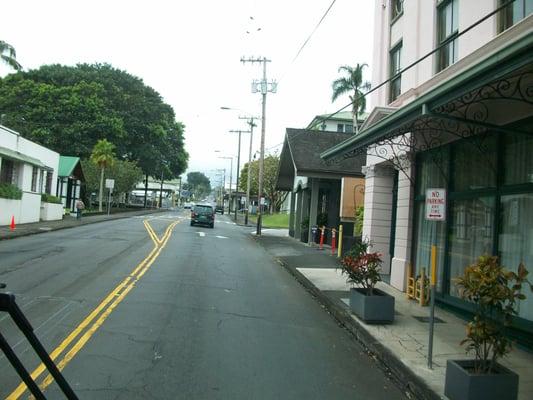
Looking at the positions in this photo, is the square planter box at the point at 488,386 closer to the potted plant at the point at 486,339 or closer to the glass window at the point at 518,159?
the potted plant at the point at 486,339

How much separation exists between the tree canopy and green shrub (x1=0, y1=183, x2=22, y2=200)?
27284 mm

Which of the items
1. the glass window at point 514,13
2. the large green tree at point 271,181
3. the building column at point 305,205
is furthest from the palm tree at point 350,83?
the glass window at point 514,13

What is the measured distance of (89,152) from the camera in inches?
2173

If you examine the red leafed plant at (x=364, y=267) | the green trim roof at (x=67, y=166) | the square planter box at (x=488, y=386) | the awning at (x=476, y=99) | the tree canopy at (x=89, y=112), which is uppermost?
the tree canopy at (x=89, y=112)

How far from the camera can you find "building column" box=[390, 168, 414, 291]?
1321 centimetres

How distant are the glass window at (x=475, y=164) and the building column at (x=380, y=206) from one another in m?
4.26

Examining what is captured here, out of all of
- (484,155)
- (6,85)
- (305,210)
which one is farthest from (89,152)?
(484,155)

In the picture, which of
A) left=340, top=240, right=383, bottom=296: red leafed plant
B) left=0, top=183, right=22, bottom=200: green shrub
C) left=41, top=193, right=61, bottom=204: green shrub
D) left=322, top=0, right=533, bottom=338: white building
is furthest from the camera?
left=41, top=193, right=61, bottom=204: green shrub

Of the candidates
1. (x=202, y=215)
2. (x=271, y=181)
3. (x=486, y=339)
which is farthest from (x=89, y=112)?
(x=486, y=339)

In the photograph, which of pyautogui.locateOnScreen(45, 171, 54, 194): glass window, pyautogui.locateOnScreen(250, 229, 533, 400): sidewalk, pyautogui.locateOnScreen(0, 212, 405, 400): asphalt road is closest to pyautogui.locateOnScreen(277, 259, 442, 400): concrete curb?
pyautogui.locateOnScreen(250, 229, 533, 400): sidewalk

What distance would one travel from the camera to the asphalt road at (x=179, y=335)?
5.93m

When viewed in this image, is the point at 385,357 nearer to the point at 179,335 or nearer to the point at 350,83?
the point at 179,335

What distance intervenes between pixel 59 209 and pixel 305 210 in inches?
648

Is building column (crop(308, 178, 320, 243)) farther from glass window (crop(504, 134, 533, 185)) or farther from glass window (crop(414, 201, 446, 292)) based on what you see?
glass window (crop(504, 134, 533, 185))
